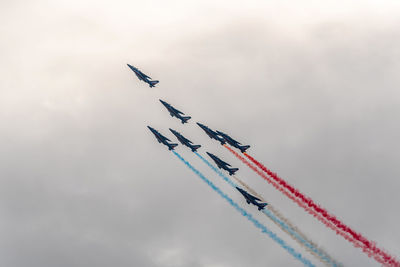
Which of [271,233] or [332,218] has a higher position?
[332,218]

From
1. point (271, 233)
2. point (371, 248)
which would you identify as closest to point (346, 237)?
point (371, 248)

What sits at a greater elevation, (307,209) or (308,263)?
(307,209)

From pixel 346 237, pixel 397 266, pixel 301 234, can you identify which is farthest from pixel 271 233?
pixel 397 266

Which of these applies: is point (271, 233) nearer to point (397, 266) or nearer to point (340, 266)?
point (340, 266)

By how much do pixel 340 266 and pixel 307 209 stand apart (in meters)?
20.8

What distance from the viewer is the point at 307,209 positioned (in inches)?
7849

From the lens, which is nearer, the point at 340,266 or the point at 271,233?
the point at 340,266

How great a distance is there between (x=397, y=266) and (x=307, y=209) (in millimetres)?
30234

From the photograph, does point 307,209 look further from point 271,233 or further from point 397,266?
point 397,266

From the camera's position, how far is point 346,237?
19025 cm

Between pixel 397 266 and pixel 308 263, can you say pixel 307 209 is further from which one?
pixel 397 266

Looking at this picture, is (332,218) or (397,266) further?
(332,218)

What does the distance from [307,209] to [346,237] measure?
14518 mm

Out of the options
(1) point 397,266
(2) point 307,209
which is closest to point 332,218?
(2) point 307,209
